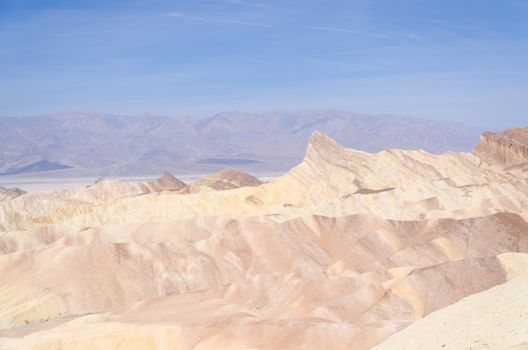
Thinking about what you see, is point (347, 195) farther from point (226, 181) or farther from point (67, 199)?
point (67, 199)

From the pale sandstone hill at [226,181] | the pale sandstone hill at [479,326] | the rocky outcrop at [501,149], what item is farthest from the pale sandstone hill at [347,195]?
the pale sandstone hill at [479,326]

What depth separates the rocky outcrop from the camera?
72.6m

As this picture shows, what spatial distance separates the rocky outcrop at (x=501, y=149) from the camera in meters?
72.6

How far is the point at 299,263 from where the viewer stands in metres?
45.7

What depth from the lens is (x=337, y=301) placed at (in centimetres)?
3316

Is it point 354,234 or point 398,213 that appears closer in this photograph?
point 354,234

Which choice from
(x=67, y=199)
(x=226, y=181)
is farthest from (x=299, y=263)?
(x=226, y=181)

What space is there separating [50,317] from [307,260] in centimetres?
1609

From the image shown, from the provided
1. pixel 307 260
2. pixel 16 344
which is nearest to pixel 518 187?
pixel 307 260

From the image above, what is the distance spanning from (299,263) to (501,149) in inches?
1450

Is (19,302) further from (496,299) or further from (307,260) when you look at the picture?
(496,299)

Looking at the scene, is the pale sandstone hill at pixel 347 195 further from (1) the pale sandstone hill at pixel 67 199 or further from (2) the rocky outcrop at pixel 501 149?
(2) the rocky outcrop at pixel 501 149

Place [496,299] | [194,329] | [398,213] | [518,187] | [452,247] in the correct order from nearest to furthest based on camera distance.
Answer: [496,299] → [194,329] → [452,247] → [398,213] → [518,187]

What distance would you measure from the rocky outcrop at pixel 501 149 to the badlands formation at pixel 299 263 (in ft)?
0.65
